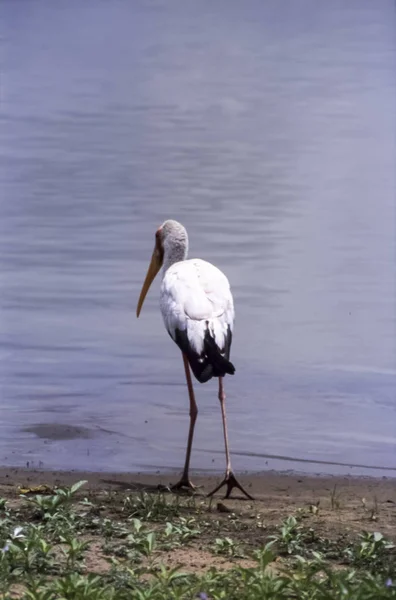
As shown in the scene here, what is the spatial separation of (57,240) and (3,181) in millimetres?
3888

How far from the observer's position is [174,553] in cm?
565

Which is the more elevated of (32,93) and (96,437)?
A: (32,93)

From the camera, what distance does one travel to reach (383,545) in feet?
18.6

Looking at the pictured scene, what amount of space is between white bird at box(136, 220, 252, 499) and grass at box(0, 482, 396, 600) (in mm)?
859

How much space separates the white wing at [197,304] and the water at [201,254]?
0.83 meters

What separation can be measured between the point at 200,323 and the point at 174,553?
2243 mm

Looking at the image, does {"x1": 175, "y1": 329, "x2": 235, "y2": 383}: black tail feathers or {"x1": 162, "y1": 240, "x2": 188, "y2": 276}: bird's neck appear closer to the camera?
{"x1": 175, "y1": 329, "x2": 235, "y2": 383}: black tail feathers

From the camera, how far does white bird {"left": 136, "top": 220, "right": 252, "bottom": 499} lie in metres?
7.50

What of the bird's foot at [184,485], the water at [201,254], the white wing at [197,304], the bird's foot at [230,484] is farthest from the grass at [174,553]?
the water at [201,254]

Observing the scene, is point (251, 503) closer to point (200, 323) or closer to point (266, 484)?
point (266, 484)

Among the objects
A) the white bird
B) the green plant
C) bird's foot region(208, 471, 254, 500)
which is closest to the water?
the white bird

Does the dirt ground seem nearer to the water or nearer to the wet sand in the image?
the wet sand

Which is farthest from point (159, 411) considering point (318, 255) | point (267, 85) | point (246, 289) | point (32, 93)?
point (267, 85)

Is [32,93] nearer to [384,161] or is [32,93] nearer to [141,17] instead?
[384,161]
